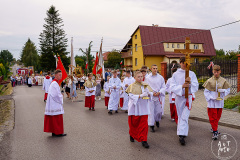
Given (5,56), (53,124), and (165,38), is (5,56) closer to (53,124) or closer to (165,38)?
(165,38)

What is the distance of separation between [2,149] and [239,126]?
6.48 m

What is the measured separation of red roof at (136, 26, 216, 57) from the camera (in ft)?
140

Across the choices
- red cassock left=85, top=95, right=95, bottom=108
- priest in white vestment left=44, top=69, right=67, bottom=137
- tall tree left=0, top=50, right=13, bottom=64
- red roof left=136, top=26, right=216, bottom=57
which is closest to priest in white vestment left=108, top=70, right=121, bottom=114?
red cassock left=85, top=95, right=95, bottom=108

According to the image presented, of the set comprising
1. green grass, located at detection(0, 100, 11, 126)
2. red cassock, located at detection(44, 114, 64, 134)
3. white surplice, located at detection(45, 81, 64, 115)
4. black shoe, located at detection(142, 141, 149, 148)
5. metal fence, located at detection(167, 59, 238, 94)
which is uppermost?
metal fence, located at detection(167, 59, 238, 94)

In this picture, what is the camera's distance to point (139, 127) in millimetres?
5676

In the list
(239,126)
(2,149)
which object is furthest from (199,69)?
(2,149)

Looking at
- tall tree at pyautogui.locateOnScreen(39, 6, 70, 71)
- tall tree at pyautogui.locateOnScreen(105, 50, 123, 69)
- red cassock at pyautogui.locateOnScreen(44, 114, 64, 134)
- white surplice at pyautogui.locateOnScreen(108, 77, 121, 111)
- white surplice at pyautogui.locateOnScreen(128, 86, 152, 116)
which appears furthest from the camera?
tall tree at pyautogui.locateOnScreen(105, 50, 123, 69)

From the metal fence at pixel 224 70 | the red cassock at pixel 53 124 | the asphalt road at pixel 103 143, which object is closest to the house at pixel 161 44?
the metal fence at pixel 224 70

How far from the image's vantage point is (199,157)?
4.75 meters

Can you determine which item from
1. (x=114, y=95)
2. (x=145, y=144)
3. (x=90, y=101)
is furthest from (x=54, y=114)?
(x=90, y=101)

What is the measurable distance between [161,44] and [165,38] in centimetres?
183

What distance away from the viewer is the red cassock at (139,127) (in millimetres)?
5562

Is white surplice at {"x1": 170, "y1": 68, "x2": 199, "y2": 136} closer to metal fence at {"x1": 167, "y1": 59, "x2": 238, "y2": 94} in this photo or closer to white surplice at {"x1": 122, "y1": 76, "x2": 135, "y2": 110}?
white surplice at {"x1": 122, "y1": 76, "x2": 135, "y2": 110}

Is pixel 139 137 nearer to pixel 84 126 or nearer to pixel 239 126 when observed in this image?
pixel 84 126
